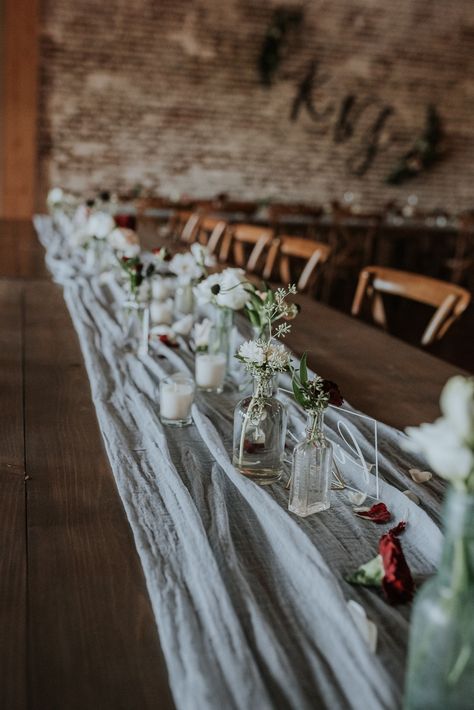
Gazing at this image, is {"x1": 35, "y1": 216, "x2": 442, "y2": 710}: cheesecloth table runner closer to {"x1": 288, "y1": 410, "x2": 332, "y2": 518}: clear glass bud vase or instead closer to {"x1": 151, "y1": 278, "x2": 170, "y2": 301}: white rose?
{"x1": 288, "y1": 410, "x2": 332, "y2": 518}: clear glass bud vase

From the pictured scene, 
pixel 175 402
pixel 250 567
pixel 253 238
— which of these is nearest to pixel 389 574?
pixel 250 567

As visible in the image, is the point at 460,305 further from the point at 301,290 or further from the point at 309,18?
the point at 309,18

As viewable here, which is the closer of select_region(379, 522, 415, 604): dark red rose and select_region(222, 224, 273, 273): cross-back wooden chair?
select_region(379, 522, 415, 604): dark red rose

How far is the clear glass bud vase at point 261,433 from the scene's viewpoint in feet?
4.00

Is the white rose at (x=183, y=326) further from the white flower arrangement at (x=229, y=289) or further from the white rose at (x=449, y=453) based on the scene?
the white rose at (x=449, y=453)

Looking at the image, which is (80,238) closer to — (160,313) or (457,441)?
(160,313)

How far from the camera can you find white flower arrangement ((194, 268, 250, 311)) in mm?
1642

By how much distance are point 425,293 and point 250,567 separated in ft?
6.04

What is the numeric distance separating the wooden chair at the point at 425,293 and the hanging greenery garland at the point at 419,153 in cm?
611

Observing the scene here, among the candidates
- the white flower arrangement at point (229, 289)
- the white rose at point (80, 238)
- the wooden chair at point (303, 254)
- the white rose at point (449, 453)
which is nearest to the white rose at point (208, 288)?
the white flower arrangement at point (229, 289)

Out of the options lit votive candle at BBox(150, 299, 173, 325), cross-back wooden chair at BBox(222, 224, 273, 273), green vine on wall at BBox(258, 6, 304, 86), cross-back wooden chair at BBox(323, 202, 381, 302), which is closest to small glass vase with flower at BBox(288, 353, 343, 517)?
lit votive candle at BBox(150, 299, 173, 325)

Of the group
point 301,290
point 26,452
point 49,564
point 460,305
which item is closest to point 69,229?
point 301,290

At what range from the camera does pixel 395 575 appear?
2.90ft

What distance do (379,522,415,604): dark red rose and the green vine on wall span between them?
761cm
